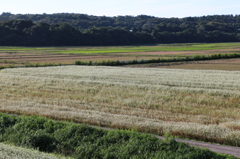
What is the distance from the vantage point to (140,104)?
2194cm

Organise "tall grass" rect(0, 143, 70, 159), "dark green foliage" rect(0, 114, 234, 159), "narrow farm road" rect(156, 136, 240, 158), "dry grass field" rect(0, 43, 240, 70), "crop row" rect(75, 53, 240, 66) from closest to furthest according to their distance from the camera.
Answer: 1. "tall grass" rect(0, 143, 70, 159)
2. "dark green foliage" rect(0, 114, 234, 159)
3. "narrow farm road" rect(156, 136, 240, 158)
4. "dry grass field" rect(0, 43, 240, 70)
5. "crop row" rect(75, 53, 240, 66)

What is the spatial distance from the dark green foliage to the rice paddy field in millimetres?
2845

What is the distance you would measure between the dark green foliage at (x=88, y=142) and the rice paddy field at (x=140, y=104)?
2845mm

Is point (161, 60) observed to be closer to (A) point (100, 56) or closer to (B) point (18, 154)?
(A) point (100, 56)

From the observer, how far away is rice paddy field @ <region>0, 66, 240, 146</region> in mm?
15828

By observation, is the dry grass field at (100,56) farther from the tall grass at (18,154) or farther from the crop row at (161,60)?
the tall grass at (18,154)

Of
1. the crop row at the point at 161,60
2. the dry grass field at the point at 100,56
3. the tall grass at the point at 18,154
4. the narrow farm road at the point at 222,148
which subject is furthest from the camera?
the crop row at the point at 161,60

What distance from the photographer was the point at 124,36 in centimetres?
13888

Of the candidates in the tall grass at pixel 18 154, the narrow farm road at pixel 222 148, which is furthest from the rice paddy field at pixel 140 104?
the tall grass at pixel 18 154

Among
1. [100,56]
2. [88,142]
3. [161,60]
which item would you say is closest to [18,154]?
[88,142]

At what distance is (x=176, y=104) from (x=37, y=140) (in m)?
11.4

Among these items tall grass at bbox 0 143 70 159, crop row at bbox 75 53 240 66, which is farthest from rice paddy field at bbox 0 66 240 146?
crop row at bbox 75 53 240 66

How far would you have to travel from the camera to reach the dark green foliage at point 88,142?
38.1 ft

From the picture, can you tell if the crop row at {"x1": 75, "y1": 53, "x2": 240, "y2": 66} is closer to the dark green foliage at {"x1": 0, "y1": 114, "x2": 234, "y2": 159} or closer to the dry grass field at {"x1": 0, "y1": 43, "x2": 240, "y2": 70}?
the dry grass field at {"x1": 0, "y1": 43, "x2": 240, "y2": 70}
